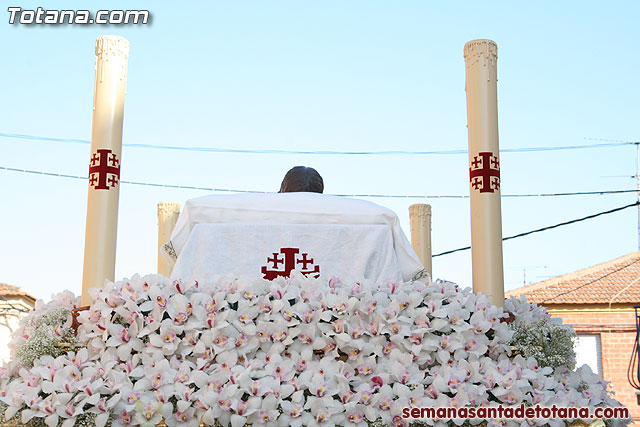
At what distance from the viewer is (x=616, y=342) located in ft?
53.0

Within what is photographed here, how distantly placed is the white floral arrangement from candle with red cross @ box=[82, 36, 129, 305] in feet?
1.16

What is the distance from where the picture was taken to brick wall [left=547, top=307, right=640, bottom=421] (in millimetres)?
15992

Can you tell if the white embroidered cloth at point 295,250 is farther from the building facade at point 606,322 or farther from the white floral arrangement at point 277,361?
the building facade at point 606,322

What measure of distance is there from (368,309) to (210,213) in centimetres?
89

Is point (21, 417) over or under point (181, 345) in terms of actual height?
under

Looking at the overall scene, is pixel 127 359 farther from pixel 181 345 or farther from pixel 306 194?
pixel 306 194

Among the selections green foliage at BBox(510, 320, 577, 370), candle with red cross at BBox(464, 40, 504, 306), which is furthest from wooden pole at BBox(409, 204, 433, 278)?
green foliage at BBox(510, 320, 577, 370)

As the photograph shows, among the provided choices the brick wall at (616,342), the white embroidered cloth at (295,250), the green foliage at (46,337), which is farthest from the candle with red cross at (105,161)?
the brick wall at (616,342)

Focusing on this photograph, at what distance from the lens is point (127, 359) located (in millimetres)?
2328

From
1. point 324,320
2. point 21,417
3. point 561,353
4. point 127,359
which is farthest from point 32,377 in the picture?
point 561,353

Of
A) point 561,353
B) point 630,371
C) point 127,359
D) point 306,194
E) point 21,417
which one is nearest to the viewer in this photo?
point 21,417

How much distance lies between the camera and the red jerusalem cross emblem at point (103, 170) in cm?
294

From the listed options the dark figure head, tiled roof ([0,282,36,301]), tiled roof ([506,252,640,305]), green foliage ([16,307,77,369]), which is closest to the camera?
green foliage ([16,307,77,369])

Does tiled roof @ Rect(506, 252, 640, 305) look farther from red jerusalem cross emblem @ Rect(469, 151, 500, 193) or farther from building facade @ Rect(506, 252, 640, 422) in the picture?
red jerusalem cross emblem @ Rect(469, 151, 500, 193)
